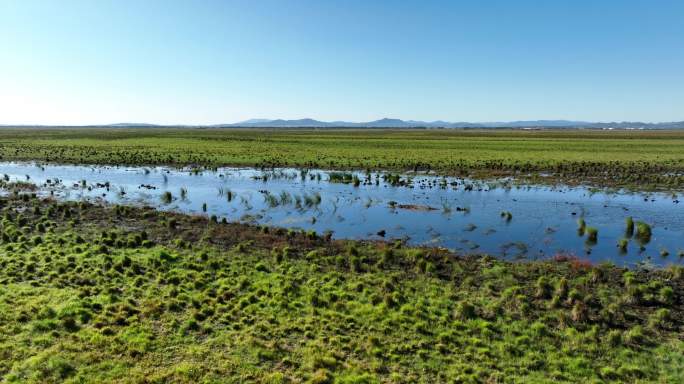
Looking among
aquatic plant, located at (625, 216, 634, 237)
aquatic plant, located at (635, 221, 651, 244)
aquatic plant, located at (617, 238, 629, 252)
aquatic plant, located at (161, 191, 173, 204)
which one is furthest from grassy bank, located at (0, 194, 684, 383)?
aquatic plant, located at (161, 191, 173, 204)

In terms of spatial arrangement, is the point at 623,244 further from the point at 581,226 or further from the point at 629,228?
the point at 629,228

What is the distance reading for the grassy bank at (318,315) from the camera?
11602mm

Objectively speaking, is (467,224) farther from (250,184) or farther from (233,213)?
(250,184)

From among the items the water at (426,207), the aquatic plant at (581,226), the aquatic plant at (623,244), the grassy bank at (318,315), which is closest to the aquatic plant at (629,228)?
the water at (426,207)

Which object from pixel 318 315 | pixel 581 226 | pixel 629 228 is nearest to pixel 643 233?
pixel 629 228

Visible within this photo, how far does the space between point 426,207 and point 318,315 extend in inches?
842

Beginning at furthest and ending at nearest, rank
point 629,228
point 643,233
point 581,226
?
point 581,226 → point 629,228 → point 643,233

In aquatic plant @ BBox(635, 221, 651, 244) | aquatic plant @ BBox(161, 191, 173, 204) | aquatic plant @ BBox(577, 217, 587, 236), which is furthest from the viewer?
aquatic plant @ BBox(161, 191, 173, 204)

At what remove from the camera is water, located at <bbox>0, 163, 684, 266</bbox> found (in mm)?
25094

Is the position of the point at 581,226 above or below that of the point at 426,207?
below

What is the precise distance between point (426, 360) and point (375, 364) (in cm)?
156

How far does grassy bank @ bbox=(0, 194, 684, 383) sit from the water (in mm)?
4381

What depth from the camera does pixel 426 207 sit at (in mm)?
34656

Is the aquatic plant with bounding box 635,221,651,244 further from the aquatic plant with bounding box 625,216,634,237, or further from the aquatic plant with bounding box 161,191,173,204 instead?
the aquatic plant with bounding box 161,191,173,204
